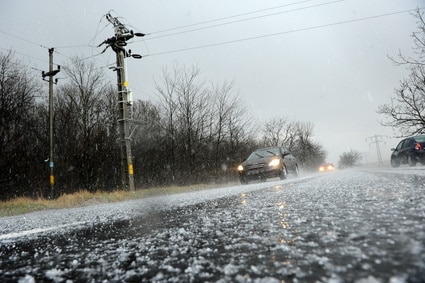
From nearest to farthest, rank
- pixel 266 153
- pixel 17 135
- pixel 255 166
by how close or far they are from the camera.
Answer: pixel 255 166 → pixel 266 153 → pixel 17 135

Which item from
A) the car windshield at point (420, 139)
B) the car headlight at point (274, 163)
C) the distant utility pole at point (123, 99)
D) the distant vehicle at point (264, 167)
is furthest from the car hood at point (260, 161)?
the car windshield at point (420, 139)

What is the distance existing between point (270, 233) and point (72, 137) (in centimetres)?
2352

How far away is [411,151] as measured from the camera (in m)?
14.9

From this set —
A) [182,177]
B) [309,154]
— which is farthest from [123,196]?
[309,154]

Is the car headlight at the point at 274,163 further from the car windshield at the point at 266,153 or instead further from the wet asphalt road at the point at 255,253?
the wet asphalt road at the point at 255,253

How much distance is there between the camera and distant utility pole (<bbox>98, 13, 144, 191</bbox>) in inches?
527

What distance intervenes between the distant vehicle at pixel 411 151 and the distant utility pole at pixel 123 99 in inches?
535

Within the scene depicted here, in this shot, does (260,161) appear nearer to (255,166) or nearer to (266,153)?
(255,166)

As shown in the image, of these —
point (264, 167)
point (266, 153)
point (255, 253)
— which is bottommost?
point (255, 253)

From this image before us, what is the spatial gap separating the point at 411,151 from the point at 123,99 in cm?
1427

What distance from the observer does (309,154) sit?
64562 millimetres

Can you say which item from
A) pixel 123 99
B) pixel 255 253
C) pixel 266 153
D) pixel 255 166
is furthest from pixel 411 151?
pixel 255 253

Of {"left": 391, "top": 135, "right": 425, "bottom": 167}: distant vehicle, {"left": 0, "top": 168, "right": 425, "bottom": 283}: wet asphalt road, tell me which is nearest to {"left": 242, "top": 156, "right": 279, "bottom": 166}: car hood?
{"left": 391, "top": 135, "right": 425, "bottom": 167}: distant vehicle

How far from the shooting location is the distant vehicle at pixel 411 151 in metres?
14.4
